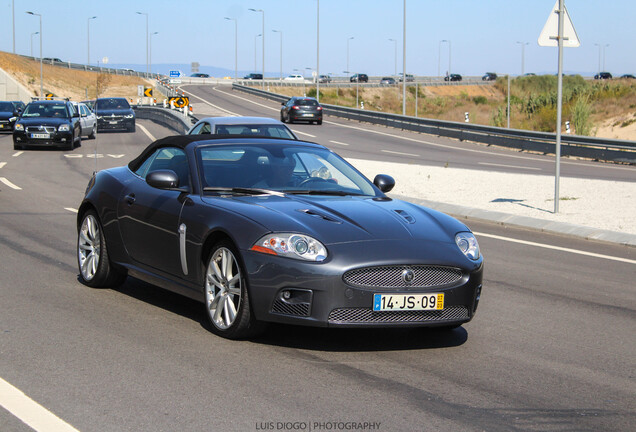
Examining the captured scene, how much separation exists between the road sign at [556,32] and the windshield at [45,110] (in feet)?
73.6

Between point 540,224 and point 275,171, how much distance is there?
23.9 ft

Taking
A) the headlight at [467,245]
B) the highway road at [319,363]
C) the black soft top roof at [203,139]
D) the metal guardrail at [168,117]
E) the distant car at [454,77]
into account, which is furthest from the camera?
the distant car at [454,77]

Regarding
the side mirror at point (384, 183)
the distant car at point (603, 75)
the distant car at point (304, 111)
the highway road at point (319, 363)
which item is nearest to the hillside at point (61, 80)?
the distant car at point (304, 111)

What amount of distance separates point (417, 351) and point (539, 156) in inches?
1149

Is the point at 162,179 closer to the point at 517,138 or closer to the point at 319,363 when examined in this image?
the point at 319,363

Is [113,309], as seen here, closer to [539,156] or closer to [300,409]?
[300,409]

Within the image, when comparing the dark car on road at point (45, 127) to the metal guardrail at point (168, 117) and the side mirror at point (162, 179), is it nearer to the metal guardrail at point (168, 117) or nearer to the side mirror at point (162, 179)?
the metal guardrail at point (168, 117)

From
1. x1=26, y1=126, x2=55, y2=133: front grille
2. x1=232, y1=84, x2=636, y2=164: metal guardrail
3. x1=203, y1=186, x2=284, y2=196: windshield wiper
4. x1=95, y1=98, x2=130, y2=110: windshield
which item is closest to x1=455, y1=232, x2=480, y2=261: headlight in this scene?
x1=203, y1=186, x2=284, y2=196: windshield wiper

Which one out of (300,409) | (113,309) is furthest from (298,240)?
(113,309)

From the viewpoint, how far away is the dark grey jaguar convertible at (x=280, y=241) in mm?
6031

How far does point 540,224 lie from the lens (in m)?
13.7

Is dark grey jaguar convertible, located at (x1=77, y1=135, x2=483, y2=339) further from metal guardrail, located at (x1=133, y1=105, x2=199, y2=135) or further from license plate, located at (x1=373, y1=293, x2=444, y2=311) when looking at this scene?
metal guardrail, located at (x1=133, y1=105, x2=199, y2=135)

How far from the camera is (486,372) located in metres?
5.74

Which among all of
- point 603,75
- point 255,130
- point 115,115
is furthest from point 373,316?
point 603,75
